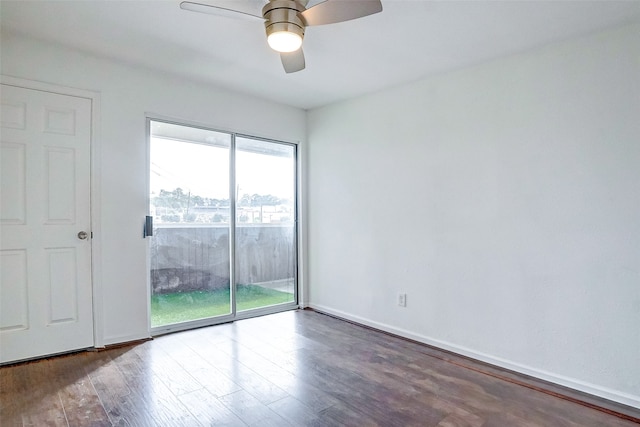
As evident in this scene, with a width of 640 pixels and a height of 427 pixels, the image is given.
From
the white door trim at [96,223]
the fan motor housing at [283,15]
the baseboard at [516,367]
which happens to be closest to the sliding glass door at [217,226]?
the white door trim at [96,223]

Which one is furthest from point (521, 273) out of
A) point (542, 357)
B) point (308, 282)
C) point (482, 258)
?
point (308, 282)

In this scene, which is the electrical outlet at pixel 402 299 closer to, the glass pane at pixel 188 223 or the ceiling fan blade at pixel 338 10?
the glass pane at pixel 188 223

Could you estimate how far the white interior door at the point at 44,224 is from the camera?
98.6 inches

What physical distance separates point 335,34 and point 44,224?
251cm

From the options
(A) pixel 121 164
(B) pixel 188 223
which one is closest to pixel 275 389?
(B) pixel 188 223

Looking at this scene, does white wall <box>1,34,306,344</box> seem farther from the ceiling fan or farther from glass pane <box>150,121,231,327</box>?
the ceiling fan

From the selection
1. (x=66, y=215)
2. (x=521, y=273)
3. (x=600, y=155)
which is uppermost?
(x=600, y=155)

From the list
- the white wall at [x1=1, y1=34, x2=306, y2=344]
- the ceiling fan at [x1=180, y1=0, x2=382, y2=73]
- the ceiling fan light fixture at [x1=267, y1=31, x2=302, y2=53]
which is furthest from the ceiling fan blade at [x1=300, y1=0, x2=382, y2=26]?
the white wall at [x1=1, y1=34, x2=306, y2=344]

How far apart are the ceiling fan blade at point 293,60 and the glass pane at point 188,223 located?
1.50 metres

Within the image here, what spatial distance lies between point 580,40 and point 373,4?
155 cm

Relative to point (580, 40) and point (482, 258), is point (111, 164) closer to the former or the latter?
point (482, 258)

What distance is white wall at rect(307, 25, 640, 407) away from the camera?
85.0 inches

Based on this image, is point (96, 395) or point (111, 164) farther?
point (111, 164)

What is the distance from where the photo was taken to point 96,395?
213 centimetres
